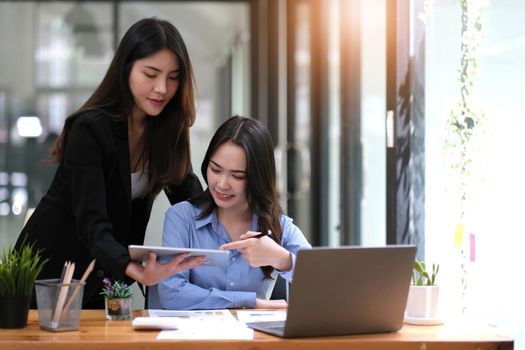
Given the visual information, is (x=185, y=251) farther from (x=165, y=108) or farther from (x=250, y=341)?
(x=165, y=108)

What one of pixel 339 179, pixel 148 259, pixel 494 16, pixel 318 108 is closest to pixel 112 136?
pixel 148 259

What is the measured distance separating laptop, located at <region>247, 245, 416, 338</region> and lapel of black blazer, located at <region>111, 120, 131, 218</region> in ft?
2.15

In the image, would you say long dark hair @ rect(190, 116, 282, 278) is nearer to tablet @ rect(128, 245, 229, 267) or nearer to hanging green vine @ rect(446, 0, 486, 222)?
tablet @ rect(128, 245, 229, 267)

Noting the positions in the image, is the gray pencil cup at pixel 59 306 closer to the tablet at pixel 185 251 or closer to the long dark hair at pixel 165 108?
the tablet at pixel 185 251

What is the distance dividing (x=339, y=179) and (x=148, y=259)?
2.68 metres

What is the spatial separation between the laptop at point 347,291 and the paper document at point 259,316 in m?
0.14

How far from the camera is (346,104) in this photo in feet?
14.9

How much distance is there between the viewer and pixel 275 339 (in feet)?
6.28

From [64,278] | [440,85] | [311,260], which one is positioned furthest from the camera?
[440,85]

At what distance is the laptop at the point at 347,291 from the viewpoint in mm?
1890

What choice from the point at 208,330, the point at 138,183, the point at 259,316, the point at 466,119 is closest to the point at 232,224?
the point at 138,183

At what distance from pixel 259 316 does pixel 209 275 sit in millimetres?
291

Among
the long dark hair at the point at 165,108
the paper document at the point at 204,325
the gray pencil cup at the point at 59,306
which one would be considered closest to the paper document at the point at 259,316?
the paper document at the point at 204,325

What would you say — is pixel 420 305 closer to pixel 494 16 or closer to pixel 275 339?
pixel 275 339
